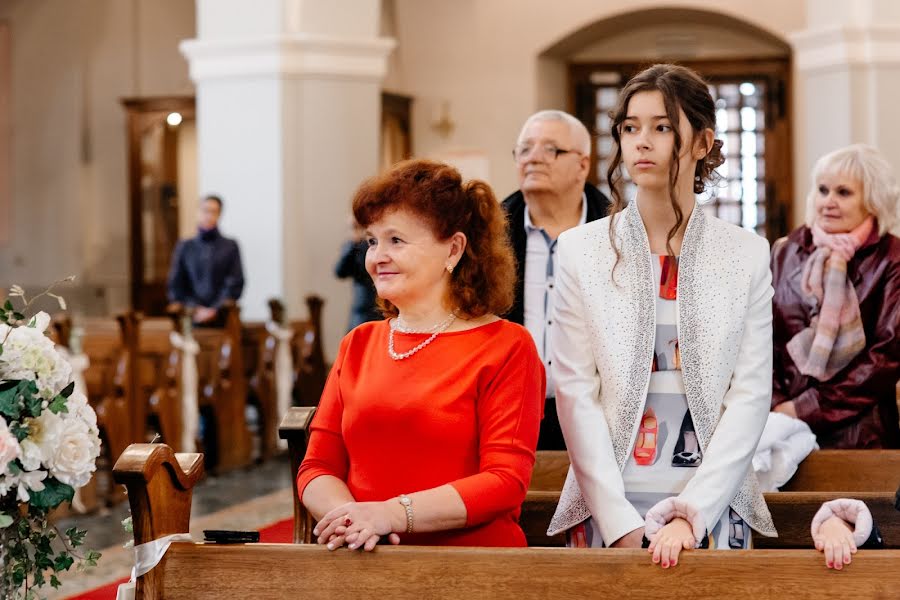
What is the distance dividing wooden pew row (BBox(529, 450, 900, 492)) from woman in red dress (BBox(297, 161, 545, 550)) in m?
0.92

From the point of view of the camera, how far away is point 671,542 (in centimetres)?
238

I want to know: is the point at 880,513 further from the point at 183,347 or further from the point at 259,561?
the point at 183,347

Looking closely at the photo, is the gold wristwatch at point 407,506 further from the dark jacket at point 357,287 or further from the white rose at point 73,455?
the dark jacket at point 357,287

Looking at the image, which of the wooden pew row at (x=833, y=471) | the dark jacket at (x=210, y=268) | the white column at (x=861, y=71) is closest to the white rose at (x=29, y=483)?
the wooden pew row at (x=833, y=471)

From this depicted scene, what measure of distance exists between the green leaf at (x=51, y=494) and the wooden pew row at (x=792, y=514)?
118 centimetres

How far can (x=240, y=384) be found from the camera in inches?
351

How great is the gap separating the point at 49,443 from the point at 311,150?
8204mm

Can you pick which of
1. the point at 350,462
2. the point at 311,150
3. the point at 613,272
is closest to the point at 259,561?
the point at 350,462

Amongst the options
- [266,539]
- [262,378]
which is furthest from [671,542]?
[262,378]

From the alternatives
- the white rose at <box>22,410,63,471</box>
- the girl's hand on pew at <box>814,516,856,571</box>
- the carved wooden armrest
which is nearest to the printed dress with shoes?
the girl's hand on pew at <box>814,516,856,571</box>

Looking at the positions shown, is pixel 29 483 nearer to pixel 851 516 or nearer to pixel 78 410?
pixel 78 410

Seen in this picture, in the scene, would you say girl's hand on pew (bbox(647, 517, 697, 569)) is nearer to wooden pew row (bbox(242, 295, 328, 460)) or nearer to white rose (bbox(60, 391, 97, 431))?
white rose (bbox(60, 391, 97, 431))

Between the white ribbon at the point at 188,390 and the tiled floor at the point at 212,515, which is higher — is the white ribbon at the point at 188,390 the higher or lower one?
the higher one

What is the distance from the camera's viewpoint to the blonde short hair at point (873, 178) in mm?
3979
